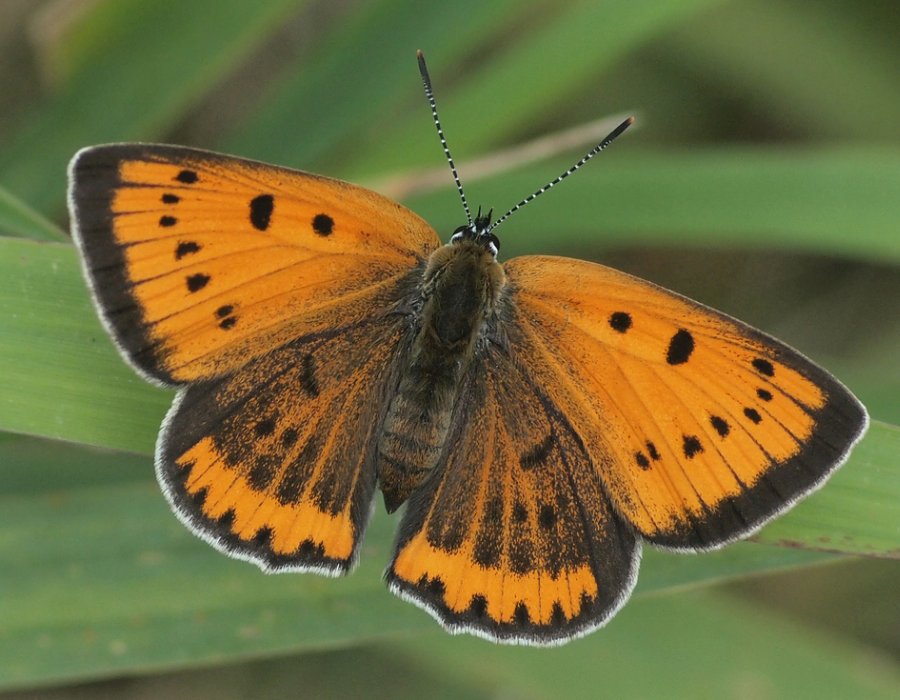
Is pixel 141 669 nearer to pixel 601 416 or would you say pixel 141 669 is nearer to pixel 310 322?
pixel 310 322

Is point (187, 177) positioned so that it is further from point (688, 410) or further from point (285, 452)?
point (688, 410)

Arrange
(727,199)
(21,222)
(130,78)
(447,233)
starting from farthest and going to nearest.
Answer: (447,233), (130,78), (727,199), (21,222)

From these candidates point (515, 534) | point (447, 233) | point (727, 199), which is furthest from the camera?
point (447, 233)

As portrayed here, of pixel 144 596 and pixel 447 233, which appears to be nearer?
pixel 144 596

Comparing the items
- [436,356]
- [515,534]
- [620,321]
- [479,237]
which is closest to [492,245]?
[479,237]

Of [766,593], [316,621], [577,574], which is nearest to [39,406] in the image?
[316,621]

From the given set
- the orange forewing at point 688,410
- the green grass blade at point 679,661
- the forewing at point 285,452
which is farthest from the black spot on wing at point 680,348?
the green grass blade at point 679,661
